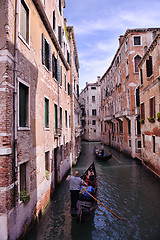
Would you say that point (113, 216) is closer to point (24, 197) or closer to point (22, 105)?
point (24, 197)

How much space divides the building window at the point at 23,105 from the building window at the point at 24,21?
1466 millimetres

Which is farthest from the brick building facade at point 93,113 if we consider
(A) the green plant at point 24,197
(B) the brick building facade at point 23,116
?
(A) the green plant at point 24,197

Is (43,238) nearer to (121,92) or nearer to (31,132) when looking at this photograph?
(31,132)

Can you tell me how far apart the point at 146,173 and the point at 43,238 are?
874 centimetres

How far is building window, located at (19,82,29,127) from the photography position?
5.14 m

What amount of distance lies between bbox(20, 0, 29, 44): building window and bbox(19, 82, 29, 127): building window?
4.81ft

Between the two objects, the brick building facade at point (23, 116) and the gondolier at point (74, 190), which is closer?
the brick building facade at point (23, 116)

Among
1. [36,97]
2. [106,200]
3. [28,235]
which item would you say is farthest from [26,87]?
[106,200]

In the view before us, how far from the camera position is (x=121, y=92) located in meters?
21.0

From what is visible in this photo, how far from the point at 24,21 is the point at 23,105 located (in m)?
2.48

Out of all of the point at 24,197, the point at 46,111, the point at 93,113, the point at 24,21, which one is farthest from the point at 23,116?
the point at 93,113

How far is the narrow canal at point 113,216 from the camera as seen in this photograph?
5.42 m

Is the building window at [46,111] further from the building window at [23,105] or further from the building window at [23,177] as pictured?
the building window at [23,177]

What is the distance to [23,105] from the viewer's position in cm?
533
